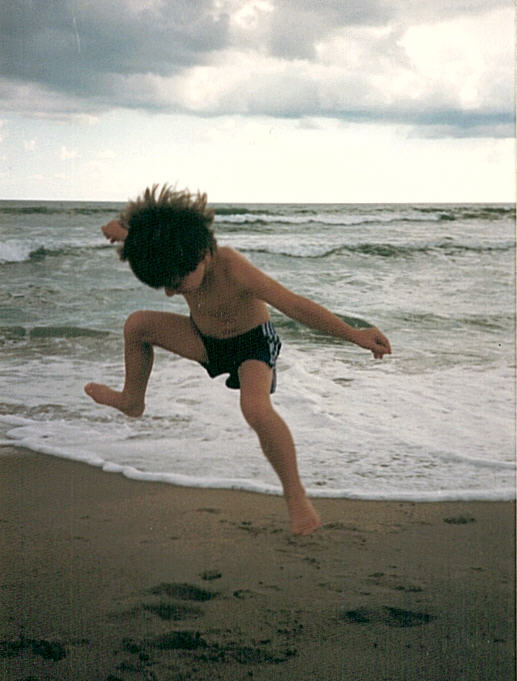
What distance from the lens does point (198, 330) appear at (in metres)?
1.26

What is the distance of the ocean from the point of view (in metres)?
4.22

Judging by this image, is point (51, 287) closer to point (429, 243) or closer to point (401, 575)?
point (401, 575)

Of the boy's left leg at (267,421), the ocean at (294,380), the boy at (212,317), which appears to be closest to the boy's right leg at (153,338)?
the boy at (212,317)

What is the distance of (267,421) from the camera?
3.67 ft

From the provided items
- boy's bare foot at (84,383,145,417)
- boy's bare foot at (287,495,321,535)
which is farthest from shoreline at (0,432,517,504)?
boy's bare foot at (287,495,321,535)

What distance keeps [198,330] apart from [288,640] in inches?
70.5

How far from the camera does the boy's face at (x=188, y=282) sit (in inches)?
39.9

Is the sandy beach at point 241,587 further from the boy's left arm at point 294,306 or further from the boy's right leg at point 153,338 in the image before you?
the boy's left arm at point 294,306

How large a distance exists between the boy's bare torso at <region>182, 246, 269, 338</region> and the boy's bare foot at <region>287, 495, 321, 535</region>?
264mm

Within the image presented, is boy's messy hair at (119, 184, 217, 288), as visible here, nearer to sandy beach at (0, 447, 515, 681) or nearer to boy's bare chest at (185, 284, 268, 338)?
boy's bare chest at (185, 284, 268, 338)

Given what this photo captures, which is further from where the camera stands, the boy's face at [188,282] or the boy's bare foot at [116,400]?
the boy's bare foot at [116,400]

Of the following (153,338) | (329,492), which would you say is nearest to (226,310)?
(153,338)

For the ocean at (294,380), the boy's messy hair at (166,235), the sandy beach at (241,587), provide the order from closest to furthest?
1. the boy's messy hair at (166,235)
2. the sandy beach at (241,587)
3. the ocean at (294,380)

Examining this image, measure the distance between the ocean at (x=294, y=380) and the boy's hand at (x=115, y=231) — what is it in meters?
0.48
